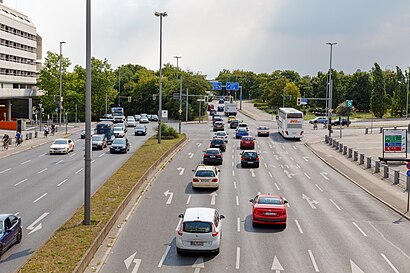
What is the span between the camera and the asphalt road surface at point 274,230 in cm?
1909

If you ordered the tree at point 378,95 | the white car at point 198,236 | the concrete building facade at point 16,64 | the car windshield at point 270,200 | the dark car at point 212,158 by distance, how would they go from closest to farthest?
the white car at point 198,236 < the car windshield at point 270,200 < the dark car at point 212,158 < the concrete building facade at point 16,64 < the tree at point 378,95

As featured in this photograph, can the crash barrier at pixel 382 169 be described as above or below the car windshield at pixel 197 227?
below

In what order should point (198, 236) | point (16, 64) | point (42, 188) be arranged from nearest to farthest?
point (198, 236)
point (42, 188)
point (16, 64)

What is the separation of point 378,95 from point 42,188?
90.7 m

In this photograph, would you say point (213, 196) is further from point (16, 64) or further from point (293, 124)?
point (16, 64)

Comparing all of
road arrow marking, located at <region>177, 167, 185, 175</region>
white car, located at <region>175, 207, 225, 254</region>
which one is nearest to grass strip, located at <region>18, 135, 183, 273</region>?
road arrow marking, located at <region>177, 167, 185, 175</region>

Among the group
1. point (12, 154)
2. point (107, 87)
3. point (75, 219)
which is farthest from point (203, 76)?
point (75, 219)

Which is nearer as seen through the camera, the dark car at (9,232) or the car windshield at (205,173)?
the dark car at (9,232)

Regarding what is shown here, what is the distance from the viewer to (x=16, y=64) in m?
97.8

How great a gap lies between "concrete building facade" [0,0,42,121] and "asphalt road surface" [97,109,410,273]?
2386 inches

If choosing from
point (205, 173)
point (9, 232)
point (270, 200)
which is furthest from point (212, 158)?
point (9, 232)

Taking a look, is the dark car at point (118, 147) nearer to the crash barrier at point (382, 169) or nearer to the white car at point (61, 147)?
the white car at point (61, 147)

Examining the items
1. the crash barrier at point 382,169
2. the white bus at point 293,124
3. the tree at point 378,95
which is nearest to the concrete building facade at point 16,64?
the white bus at point 293,124

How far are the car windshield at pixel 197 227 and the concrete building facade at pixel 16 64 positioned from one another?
7845 cm
